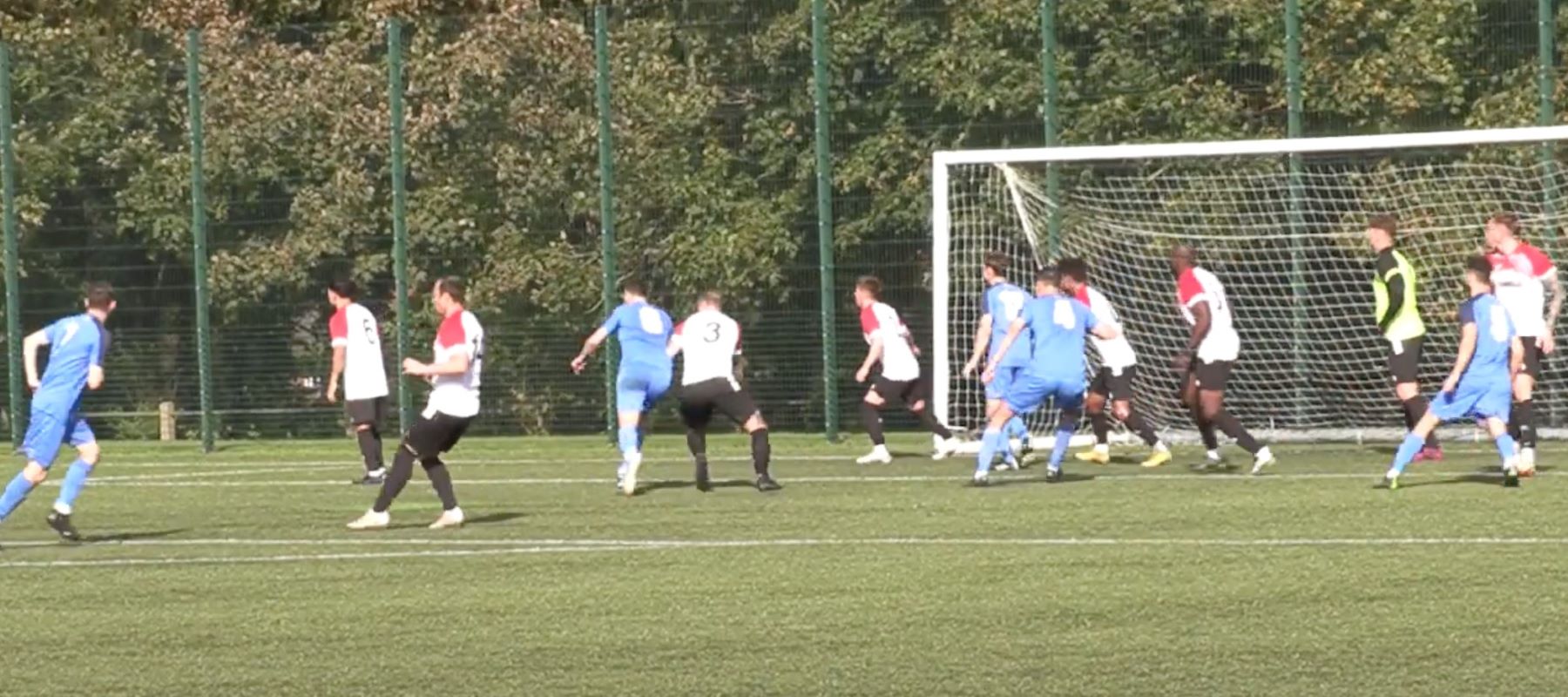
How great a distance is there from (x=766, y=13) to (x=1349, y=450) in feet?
26.5

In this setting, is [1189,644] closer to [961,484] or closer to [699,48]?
[961,484]

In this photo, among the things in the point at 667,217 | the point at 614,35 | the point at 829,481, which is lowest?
the point at 829,481

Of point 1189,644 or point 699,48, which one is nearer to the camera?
point 1189,644

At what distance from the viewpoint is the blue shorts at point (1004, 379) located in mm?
21125

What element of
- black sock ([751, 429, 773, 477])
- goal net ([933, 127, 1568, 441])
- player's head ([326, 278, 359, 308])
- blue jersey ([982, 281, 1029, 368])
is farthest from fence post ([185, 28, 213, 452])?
black sock ([751, 429, 773, 477])

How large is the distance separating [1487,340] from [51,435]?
9.06 m

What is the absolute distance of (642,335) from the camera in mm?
20984

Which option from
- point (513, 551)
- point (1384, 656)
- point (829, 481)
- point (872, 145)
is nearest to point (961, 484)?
point (829, 481)

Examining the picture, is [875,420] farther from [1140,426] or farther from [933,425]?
[1140,426]

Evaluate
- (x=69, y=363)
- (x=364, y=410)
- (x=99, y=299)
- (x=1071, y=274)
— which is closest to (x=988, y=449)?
(x=1071, y=274)

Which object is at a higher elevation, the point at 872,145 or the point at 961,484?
the point at 872,145

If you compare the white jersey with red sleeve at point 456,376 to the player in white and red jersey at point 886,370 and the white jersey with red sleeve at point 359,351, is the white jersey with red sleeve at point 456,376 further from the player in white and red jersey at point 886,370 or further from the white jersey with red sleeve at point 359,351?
the player in white and red jersey at point 886,370

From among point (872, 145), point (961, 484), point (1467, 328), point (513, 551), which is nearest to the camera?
point (513, 551)

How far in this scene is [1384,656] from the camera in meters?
11.0
